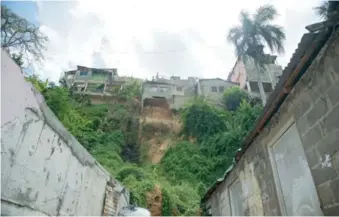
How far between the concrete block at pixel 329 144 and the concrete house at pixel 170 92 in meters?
24.9

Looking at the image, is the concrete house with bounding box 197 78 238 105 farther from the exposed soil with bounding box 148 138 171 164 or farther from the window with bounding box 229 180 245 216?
the window with bounding box 229 180 245 216

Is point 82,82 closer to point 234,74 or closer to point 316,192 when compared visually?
point 234,74

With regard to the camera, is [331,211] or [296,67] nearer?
[331,211]

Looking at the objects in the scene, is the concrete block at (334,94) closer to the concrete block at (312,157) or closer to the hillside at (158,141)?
the concrete block at (312,157)

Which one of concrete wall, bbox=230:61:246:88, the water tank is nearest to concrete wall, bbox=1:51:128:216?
the water tank

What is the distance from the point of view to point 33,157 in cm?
279

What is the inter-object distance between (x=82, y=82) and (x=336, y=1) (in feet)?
111

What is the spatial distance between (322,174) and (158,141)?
2099 centimetres

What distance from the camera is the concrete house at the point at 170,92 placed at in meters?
29.4

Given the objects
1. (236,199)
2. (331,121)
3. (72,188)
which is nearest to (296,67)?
(331,121)

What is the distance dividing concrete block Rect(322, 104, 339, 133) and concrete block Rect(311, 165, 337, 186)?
17.0 inches

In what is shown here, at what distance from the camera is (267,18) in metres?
20.3

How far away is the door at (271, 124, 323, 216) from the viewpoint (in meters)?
3.08

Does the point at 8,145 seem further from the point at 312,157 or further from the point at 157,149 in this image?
the point at 157,149
